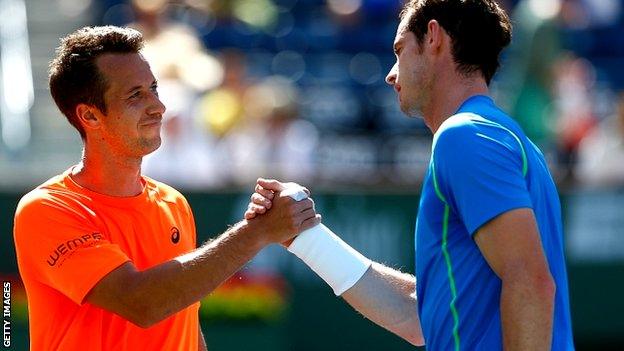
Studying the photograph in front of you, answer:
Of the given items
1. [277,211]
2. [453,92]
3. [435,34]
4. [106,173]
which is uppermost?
[435,34]

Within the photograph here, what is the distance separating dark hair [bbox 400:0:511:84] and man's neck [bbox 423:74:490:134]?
3 cm

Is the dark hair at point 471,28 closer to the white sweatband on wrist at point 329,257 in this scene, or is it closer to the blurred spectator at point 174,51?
the white sweatband on wrist at point 329,257

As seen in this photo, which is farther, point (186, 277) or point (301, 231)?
point (301, 231)

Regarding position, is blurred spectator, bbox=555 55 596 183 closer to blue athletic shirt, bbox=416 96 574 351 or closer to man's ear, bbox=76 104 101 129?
man's ear, bbox=76 104 101 129

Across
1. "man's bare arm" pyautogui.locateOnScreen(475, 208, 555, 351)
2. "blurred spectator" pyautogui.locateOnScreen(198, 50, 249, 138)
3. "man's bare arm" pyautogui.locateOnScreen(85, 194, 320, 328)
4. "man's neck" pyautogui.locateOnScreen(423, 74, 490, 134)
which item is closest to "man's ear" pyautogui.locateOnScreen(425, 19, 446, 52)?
"man's neck" pyautogui.locateOnScreen(423, 74, 490, 134)

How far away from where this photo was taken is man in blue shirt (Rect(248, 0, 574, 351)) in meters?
3.28

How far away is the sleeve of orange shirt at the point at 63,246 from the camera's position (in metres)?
3.80

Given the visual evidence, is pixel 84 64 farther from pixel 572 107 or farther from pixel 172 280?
pixel 572 107

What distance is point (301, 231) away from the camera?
4152 millimetres

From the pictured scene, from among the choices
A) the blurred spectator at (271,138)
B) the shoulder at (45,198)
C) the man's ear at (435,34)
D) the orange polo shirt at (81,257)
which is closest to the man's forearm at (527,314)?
the man's ear at (435,34)

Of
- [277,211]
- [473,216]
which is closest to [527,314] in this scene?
[473,216]

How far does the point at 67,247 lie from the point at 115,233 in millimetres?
194

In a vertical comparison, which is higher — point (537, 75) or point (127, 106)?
point (127, 106)

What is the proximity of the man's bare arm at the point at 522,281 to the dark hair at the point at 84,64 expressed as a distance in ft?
4.91
